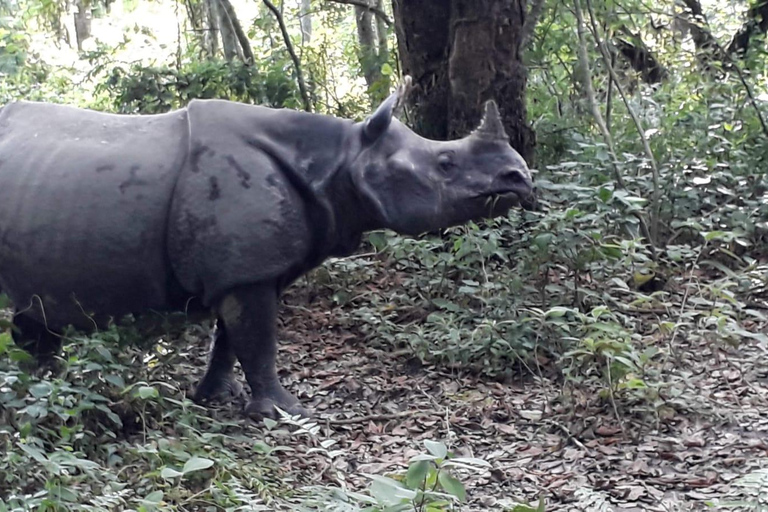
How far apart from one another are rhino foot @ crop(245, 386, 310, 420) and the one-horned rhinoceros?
1 cm

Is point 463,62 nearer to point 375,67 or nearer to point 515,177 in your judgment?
point 375,67

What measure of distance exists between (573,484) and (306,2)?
40.9 feet

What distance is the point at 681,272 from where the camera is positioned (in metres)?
7.55

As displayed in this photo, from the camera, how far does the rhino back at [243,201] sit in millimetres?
5195

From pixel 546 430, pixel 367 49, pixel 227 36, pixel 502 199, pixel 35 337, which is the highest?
pixel 227 36

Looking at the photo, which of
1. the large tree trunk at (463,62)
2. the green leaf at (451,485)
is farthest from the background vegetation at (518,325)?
the large tree trunk at (463,62)

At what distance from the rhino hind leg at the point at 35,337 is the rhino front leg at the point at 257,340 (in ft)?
3.09

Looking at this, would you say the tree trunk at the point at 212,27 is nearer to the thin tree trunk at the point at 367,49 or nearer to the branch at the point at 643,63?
the thin tree trunk at the point at 367,49

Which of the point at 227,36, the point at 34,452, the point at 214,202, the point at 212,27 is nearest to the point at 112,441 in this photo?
the point at 34,452

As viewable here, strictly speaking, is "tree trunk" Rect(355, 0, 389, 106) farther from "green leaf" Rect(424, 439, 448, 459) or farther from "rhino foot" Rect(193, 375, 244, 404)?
"green leaf" Rect(424, 439, 448, 459)

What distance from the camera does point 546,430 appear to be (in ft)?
17.8

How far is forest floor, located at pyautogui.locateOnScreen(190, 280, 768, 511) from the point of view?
15.5 feet

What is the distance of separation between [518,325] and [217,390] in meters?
1.75

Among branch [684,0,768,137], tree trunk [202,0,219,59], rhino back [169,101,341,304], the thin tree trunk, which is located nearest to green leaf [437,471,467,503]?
rhino back [169,101,341,304]
